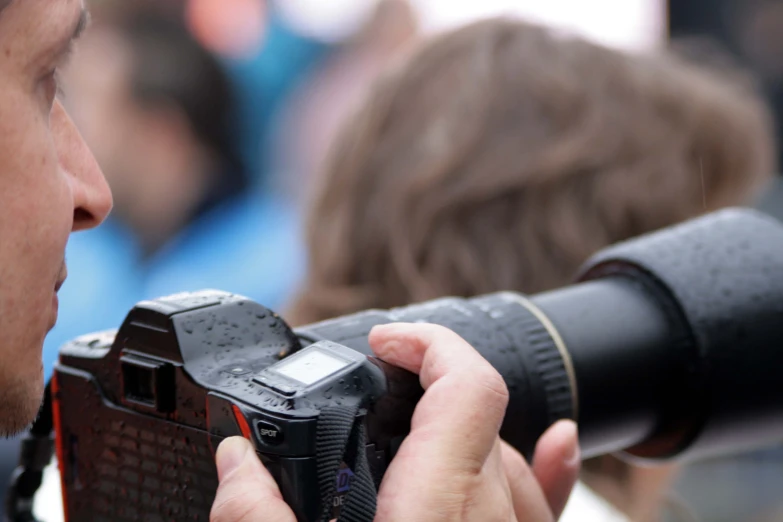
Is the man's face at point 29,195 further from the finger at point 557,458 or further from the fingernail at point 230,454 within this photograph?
the finger at point 557,458

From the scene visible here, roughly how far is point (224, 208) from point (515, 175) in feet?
3.22

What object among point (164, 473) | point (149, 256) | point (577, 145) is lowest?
point (149, 256)

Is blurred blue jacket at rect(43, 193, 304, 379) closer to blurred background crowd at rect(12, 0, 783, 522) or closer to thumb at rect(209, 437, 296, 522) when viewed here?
blurred background crowd at rect(12, 0, 783, 522)

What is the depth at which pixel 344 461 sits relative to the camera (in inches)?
21.6

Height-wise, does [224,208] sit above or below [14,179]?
below

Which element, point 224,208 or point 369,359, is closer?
point 369,359

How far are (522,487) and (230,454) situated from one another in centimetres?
23

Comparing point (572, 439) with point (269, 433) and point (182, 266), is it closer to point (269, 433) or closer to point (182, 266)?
point (269, 433)

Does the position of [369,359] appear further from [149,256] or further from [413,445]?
[149,256]

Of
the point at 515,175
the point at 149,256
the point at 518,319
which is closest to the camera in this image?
the point at 518,319

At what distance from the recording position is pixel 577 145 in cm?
101

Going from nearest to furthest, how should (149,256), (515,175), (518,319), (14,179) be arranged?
(14,179) → (518,319) → (515,175) → (149,256)

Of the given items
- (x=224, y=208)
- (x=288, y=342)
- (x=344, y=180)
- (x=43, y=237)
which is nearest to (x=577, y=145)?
(x=344, y=180)

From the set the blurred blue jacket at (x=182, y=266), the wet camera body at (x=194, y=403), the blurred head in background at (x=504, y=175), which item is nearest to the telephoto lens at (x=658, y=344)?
the wet camera body at (x=194, y=403)
